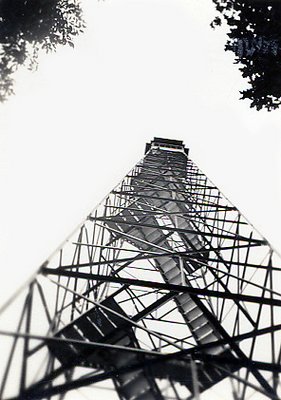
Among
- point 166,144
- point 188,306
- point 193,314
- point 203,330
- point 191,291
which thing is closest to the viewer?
point 191,291

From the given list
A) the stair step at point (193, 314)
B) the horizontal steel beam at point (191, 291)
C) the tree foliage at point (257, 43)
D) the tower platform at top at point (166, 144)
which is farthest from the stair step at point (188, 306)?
the tower platform at top at point (166, 144)

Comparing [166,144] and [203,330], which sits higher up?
[166,144]

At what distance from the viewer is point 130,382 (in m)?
5.06

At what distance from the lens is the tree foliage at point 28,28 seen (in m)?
8.72

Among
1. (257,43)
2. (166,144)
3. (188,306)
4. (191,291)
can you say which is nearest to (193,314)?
(188,306)

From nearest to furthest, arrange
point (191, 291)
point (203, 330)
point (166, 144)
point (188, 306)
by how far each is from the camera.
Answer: point (191, 291)
point (203, 330)
point (188, 306)
point (166, 144)

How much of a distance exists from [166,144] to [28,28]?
1332 cm

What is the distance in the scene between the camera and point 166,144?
21.8m

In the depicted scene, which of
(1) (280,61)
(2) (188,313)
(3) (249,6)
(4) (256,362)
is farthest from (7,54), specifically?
(4) (256,362)

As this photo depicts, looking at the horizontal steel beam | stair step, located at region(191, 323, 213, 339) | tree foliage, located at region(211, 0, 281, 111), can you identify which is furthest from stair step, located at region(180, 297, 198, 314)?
tree foliage, located at region(211, 0, 281, 111)

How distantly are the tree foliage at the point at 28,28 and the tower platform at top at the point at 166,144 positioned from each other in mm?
11496

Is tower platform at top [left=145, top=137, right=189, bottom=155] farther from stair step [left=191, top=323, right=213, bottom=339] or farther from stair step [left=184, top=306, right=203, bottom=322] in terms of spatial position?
stair step [left=191, top=323, right=213, bottom=339]

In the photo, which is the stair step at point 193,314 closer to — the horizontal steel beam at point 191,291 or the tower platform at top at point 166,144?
the horizontal steel beam at point 191,291

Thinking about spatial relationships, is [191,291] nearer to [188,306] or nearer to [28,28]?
[188,306]
